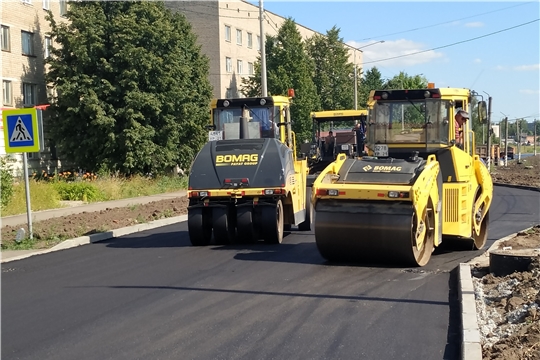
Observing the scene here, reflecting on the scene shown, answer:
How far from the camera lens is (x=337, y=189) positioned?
10.9 metres

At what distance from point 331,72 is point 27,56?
105 feet

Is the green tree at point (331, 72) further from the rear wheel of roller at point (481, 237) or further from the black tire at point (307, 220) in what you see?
the rear wheel of roller at point (481, 237)

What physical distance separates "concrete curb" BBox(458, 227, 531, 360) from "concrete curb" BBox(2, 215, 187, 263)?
26.0 ft

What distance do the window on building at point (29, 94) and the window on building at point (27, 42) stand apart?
→ 177 centimetres

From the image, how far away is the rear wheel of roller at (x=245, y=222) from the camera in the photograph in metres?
13.7

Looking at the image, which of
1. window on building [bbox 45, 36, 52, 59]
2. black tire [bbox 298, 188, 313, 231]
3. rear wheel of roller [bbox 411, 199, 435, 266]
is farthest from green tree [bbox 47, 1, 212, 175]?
rear wheel of roller [bbox 411, 199, 435, 266]

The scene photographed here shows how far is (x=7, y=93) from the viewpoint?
3697 cm

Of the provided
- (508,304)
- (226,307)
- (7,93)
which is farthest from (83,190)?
(508,304)

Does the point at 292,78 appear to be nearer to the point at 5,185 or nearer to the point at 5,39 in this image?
the point at 5,39

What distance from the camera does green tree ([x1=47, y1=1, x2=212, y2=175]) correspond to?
33.8 m

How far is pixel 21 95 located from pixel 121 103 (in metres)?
6.79

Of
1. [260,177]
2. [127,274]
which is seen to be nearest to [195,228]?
[260,177]

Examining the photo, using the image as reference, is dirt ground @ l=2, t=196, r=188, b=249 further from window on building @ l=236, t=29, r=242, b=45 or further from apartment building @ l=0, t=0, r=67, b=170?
window on building @ l=236, t=29, r=242, b=45

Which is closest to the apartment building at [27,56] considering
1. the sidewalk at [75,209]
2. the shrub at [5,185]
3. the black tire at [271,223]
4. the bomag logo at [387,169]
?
the sidewalk at [75,209]
